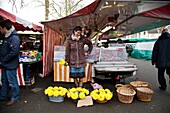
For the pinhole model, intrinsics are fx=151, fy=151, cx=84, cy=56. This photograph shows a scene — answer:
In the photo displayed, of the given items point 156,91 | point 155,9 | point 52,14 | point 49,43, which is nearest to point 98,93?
point 156,91

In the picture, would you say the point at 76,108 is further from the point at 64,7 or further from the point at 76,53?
the point at 64,7

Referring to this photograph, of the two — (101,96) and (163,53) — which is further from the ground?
(163,53)

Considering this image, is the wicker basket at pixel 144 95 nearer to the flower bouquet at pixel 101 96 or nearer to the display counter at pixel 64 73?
the flower bouquet at pixel 101 96

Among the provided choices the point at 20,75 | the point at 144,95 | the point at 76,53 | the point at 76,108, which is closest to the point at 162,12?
the point at 144,95

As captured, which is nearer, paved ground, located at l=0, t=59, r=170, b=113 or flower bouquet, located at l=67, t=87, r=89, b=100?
paved ground, located at l=0, t=59, r=170, b=113

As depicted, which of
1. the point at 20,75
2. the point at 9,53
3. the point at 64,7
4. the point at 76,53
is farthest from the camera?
the point at 64,7

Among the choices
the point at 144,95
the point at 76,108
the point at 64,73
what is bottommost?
the point at 76,108

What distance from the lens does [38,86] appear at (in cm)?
494

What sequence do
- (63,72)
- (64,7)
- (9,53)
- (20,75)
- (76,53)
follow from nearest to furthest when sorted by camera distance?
1. (9,53)
2. (76,53)
3. (20,75)
4. (63,72)
5. (64,7)

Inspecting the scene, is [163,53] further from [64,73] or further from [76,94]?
[64,73]

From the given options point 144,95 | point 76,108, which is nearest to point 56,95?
point 76,108

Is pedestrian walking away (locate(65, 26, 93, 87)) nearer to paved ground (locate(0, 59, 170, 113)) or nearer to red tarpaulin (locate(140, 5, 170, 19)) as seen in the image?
paved ground (locate(0, 59, 170, 113))

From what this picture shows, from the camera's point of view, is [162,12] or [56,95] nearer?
[56,95]

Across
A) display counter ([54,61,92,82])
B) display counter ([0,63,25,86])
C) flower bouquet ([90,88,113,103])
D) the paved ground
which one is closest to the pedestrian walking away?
flower bouquet ([90,88,113,103])
